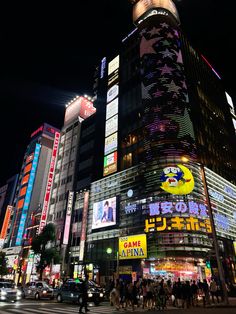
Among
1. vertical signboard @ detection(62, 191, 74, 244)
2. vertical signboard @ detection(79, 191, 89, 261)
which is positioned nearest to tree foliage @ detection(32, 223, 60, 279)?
vertical signboard @ detection(62, 191, 74, 244)

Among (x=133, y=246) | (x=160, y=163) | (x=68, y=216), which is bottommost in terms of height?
(x=133, y=246)

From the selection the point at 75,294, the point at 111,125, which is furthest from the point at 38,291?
the point at 111,125

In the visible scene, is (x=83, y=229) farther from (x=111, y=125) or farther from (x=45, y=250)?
(x=111, y=125)

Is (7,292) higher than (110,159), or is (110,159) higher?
(110,159)

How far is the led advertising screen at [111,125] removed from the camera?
48072 millimetres

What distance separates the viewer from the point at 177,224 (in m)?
31.1

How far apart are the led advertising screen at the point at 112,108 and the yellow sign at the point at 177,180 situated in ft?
65.0

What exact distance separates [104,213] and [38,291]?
62.0ft

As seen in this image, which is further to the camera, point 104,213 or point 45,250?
point 45,250

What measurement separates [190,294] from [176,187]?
16.8 metres

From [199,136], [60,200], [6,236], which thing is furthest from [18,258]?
[199,136]

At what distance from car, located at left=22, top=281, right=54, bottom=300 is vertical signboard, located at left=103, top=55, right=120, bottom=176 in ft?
74.6

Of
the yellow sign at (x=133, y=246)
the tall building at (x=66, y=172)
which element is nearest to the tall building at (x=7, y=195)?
the tall building at (x=66, y=172)

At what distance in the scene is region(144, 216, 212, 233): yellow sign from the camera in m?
31.2
